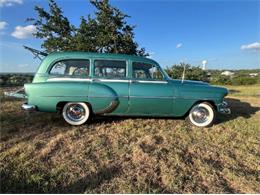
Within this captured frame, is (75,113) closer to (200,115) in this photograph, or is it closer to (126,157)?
(126,157)

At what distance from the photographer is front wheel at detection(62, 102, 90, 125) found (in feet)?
16.1

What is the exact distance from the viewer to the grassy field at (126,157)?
8.63 feet

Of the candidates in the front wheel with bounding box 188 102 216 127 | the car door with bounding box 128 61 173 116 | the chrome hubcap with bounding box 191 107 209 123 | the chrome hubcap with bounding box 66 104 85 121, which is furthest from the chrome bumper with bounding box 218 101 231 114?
the chrome hubcap with bounding box 66 104 85 121

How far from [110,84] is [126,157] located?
1981 millimetres

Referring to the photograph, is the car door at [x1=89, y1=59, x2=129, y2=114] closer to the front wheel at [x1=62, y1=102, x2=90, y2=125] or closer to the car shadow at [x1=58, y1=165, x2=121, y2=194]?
the front wheel at [x1=62, y1=102, x2=90, y2=125]

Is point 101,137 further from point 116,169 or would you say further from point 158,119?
point 158,119

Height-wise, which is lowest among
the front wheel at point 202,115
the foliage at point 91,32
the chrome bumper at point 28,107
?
the front wheel at point 202,115

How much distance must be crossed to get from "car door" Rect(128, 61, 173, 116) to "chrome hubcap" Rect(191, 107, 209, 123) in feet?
1.97

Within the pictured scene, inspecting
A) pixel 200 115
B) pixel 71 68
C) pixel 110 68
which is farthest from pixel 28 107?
pixel 200 115

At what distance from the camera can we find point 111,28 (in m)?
10.3

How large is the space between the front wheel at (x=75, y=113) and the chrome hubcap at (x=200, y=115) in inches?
96.6

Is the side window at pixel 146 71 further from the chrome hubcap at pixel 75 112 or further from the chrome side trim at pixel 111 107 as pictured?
the chrome hubcap at pixel 75 112

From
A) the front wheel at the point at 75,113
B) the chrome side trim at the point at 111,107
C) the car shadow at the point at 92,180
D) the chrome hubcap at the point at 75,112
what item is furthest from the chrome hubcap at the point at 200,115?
the car shadow at the point at 92,180

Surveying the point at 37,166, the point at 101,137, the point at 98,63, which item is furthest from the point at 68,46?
the point at 37,166
